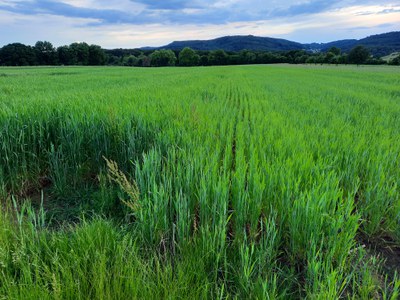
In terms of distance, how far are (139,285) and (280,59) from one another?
85902mm

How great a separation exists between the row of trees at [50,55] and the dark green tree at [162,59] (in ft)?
45.2

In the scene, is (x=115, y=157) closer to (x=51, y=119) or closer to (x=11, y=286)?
(x=51, y=119)

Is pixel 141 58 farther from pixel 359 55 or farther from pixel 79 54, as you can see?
pixel 359 55

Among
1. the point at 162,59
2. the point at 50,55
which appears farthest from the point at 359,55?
the point at 50,55

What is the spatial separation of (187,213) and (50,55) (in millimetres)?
79965

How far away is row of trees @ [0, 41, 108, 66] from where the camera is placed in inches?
2515

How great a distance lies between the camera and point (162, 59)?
8225 cm

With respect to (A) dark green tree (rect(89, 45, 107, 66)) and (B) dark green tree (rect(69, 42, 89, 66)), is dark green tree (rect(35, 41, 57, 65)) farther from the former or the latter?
(A) dark green tree (rect(89, 45, 107, 66))

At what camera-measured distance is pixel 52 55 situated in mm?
68000

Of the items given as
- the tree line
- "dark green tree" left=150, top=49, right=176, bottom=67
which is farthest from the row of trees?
"dark green tree" left=150, top=49, right=176, bottom=67

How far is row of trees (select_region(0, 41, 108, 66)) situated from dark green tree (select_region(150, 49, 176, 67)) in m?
13.8

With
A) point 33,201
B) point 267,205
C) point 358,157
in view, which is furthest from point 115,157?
point 358,157

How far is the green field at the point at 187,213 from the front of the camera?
4.23ft

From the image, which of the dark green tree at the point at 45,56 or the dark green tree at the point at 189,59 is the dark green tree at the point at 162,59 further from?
the dark green tree at the point at 45,56
